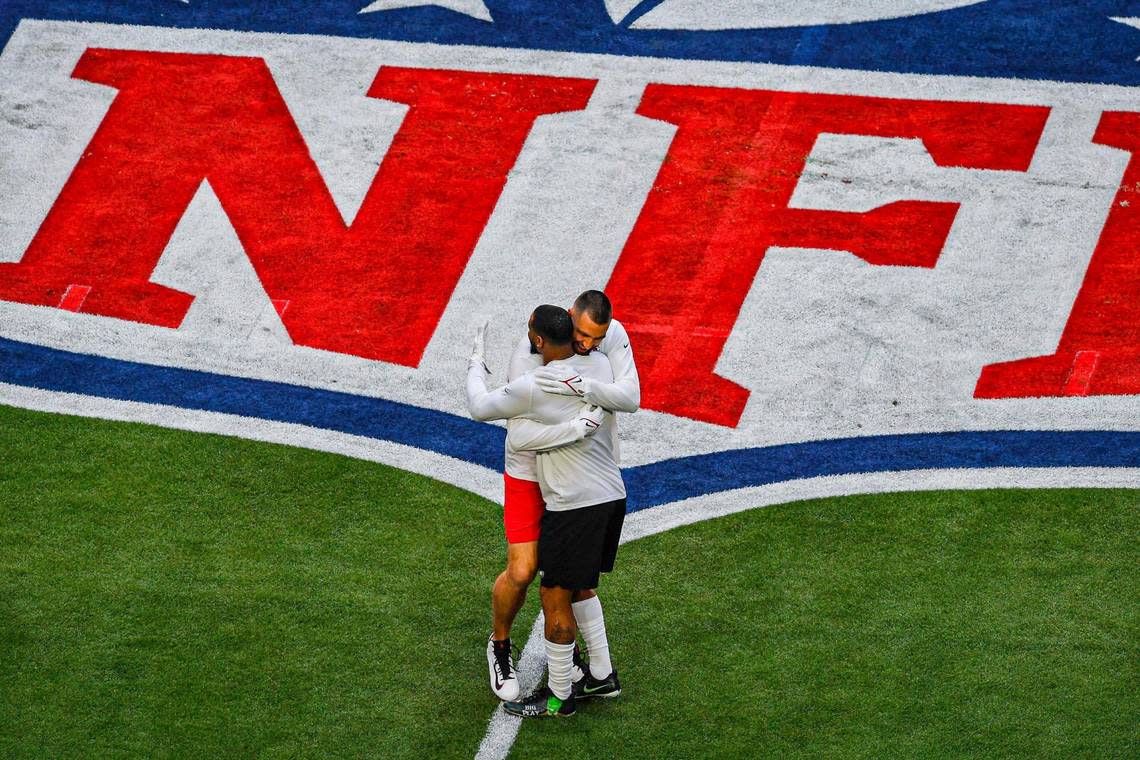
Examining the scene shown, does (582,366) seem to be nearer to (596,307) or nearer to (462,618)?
(596,307)

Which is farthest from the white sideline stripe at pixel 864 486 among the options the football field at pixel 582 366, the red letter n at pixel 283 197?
the red letter n at pixel 283 197

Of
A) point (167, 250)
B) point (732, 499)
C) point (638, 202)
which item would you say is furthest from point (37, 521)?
point (638, 202)

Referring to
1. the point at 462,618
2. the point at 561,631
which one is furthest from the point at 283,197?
the point at 561,631

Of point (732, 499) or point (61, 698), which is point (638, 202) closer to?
point (732, 499)

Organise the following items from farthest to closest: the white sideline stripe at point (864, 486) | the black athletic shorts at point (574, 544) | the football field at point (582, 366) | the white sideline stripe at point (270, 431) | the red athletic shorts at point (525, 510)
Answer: the white sideline stripe at point (270, 431)
the white sideline stripe at point (864, 486)
the football field at point (582, 366)
the red athletic shorts at point (525, 510)
the black athletic shorts at point (574, 544)

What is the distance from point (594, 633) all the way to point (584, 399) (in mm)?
1223

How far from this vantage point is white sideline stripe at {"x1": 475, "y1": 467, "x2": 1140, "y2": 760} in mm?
8703

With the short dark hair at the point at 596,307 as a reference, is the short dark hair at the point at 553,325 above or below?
below

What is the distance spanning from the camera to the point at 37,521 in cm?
854

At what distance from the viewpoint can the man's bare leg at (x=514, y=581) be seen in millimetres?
7004

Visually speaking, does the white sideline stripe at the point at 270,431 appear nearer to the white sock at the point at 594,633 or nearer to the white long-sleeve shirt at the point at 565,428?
the white sock at the point at 594,633

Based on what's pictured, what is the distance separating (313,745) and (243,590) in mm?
1311

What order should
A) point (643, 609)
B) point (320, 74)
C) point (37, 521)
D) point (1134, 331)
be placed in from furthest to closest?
point (320, 74)
point (1134, 331)
point (37, 521)
point (643, 609)

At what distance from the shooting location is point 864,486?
8.83 meters
